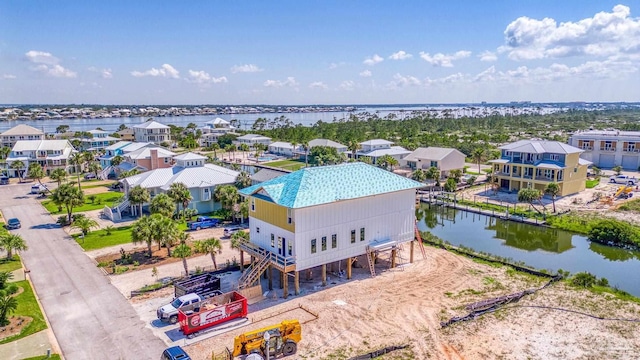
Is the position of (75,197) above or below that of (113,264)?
above

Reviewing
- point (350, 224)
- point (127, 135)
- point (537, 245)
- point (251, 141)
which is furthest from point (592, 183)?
point (127, 135)

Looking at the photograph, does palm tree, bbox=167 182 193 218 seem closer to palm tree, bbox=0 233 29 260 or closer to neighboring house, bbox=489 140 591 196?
palm tree, bbox=0 233 29 260

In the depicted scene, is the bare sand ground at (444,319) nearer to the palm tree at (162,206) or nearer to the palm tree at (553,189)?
the palm tree at (162,206)

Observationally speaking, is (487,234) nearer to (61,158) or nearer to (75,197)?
(75,197)

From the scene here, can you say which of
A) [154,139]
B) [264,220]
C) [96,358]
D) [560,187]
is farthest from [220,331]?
[154,139]

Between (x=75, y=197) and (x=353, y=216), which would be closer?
(x=353, y=216)

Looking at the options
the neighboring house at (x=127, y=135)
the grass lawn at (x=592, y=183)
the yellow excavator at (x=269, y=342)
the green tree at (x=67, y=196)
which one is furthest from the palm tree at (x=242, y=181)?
the neighboring house at (x=127, y=135)
